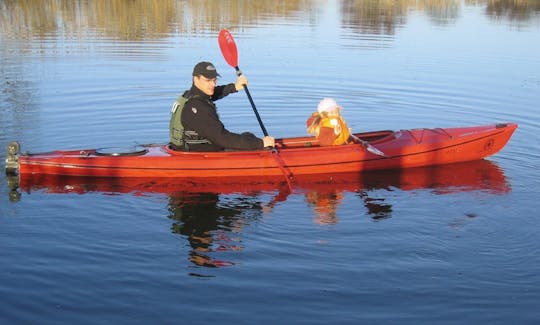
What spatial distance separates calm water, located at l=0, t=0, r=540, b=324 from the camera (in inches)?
197

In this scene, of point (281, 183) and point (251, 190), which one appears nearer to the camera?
point (251, 190)

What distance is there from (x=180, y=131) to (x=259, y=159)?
939 millimetres

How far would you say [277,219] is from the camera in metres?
6.72

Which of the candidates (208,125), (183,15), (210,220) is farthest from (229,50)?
(183,15)

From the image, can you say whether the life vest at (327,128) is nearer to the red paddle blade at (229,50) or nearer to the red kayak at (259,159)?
the red kayak at (259,159)

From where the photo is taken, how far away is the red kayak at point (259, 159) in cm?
776

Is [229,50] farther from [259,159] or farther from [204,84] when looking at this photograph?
[259,159]

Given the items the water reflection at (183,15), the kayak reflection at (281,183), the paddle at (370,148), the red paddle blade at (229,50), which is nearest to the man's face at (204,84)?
the kayak reflection at (281,183)

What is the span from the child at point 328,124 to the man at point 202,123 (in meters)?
0.67

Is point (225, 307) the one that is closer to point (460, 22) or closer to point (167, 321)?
point (167, 321)

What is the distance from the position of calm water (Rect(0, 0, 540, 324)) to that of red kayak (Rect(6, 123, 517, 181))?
200mm

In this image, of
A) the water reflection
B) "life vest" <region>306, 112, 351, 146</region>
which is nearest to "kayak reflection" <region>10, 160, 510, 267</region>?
"life vest" <region>306, 112, 351, 146</region>

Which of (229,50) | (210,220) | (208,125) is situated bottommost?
(210,220)

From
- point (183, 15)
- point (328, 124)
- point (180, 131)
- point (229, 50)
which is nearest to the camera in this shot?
point (180, 131)
